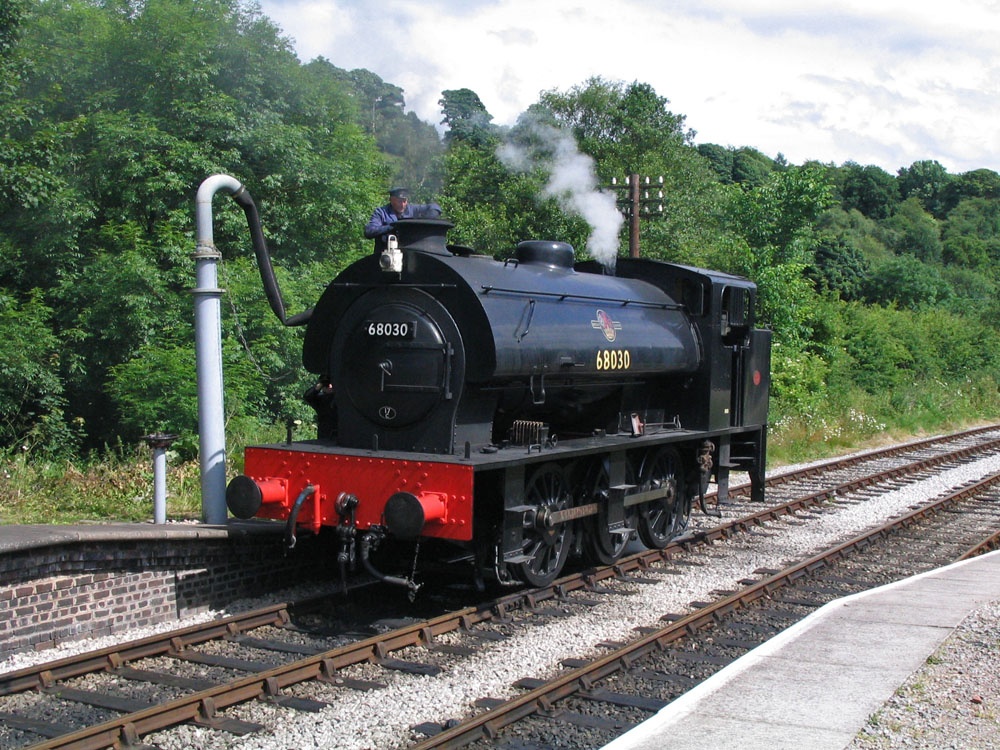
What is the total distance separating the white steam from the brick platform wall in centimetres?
491

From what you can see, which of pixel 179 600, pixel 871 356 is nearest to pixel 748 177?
pixel 871 356

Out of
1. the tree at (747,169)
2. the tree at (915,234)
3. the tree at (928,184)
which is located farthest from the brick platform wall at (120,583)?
the tree at (928,184)

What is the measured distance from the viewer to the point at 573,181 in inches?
449

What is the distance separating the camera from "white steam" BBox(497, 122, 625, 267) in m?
10.8

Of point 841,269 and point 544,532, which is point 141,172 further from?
point 841,269

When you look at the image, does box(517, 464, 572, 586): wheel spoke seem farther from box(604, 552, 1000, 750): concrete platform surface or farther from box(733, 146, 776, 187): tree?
box(733, 146, 776, 187): tree

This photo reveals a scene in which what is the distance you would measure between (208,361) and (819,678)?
514 cm

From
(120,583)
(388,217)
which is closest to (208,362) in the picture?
(388,217)

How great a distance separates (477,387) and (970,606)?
12.7 feet

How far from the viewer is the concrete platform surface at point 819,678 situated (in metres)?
4.45

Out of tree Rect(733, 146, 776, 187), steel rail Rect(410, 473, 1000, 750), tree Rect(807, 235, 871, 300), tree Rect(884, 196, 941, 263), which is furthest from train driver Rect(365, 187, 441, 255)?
tree Rect(733, 146, 776, 187)

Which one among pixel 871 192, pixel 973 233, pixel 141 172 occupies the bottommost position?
pixel 141 172

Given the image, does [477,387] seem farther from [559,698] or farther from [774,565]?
[774,565]

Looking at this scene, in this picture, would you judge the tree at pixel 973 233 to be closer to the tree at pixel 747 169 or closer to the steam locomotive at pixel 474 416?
the tree at pixel 747 169
